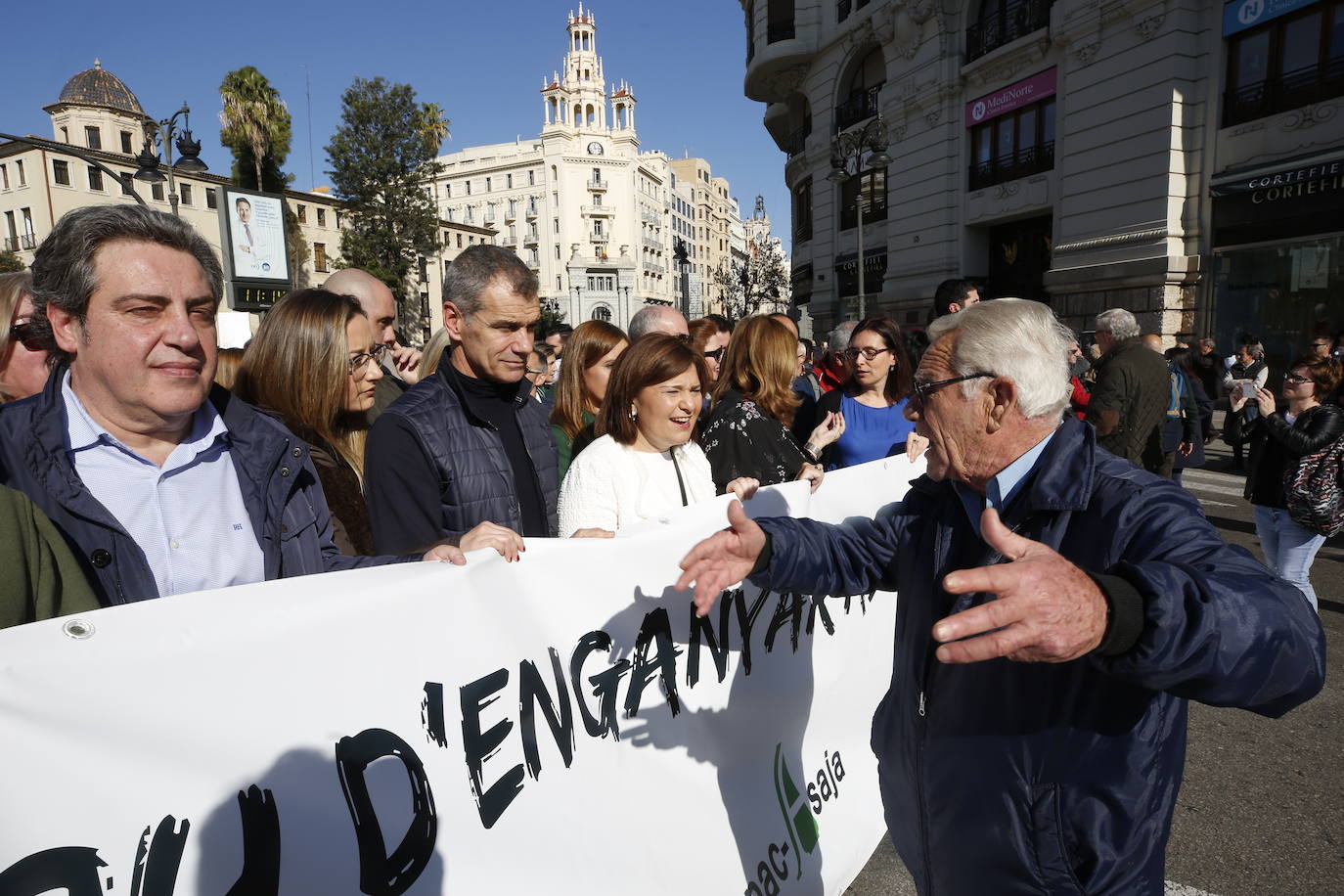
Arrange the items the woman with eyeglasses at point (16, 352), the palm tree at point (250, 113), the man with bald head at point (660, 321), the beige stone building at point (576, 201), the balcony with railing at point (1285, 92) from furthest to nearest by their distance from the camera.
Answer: the beige stone building at point (576, 201), the palm tree at point (250, 113), the balcony with railing at point (1285, 92), the man with bald head at point (660, 321), the woman with eyeglasses at point (16, 352)

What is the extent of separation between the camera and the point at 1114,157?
16203 mm

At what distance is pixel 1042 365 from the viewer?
1.71 m

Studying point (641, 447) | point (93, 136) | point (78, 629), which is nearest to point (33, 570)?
point (78, 629)

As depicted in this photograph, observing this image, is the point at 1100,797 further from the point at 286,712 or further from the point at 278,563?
the point at 278,563

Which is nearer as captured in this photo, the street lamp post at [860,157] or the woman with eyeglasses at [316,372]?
the woman with eyeglasses at [316,372]

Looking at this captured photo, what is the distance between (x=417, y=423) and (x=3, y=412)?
108 centimetres

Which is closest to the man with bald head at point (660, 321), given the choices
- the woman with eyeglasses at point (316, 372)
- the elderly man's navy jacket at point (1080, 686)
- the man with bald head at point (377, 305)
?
the man with bald head at point (377, 305)

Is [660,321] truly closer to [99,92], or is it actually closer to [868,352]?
[868,352]

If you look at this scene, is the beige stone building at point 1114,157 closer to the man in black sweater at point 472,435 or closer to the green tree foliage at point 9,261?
the man in black sweater at point 472,435

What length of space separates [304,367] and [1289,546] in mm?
5905

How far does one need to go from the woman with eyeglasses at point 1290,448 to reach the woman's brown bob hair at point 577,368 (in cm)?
429

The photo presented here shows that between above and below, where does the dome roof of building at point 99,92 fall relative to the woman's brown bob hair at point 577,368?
above

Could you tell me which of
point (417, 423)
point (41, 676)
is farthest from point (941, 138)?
point (41, 676)

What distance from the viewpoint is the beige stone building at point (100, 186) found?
140 ft
